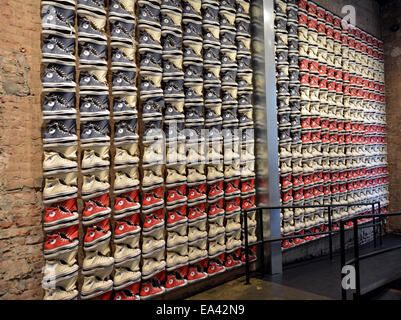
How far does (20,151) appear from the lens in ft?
8.84

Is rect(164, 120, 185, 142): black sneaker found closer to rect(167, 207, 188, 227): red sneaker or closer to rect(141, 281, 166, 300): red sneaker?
rect(167, 207, 188, 227): red sneaker

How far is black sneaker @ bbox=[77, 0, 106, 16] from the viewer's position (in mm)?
2947

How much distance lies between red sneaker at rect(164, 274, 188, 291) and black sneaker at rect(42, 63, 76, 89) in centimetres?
230

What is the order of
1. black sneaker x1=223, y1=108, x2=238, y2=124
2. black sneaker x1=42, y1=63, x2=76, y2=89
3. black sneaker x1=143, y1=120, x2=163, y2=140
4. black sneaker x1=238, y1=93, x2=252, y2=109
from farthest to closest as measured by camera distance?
1. black sneaker x1=238, y1=93, x2=252, y2=109
2. black sneaker x1=223, y1=108, x2=238, y2=124
3. black sneaker x1=143, y1=120, x2=163, y2=140
4. black sneaker x1=42, y1=63, x2=76, y2=89

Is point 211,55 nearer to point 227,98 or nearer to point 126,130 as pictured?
point 227,98

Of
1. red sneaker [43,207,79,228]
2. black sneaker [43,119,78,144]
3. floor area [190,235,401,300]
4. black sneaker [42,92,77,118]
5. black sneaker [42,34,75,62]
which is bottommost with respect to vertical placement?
floor area [190,235,401,300]

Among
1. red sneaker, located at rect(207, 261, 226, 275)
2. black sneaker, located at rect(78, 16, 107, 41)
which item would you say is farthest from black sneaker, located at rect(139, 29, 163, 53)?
red sneaker, located at rect(207, 261, 226, 275)

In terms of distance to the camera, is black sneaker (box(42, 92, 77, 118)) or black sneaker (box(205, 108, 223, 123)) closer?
black sneaker (box(42, 92, 77, 118))

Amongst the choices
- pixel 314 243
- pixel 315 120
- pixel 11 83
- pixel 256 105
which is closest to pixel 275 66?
pixel 256 105

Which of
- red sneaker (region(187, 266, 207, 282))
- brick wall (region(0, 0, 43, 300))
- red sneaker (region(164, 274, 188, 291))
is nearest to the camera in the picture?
brick wall (region(0, 0, 43, 300))

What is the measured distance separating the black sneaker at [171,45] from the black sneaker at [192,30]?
0.16 meters

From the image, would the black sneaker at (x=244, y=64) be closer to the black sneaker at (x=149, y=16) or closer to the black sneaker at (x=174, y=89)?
the black sneaker at (x=174, y=89)

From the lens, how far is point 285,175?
497cm

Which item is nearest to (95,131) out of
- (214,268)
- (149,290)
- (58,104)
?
(58,104)
